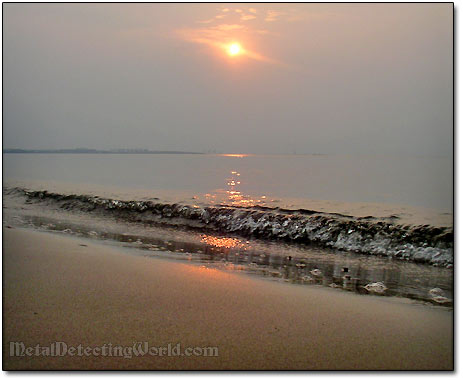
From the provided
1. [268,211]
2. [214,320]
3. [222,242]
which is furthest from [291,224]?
[214,320]

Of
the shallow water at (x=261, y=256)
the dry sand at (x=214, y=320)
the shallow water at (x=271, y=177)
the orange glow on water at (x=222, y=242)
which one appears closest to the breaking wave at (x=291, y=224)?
the shallow water at (x=261, y=256)

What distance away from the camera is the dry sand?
8.75 ft

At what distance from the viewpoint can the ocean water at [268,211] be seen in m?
4.42

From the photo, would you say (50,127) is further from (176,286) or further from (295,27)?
(295,27)

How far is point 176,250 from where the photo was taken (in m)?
5.36

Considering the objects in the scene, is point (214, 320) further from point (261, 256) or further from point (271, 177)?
point (271, 177)

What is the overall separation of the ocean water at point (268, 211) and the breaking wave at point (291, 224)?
0.8 inches

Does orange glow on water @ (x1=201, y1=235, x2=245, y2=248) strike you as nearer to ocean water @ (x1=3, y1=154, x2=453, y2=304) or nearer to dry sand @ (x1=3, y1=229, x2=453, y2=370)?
ocean water @ (x1=3, y1=154, x2=453, y2=304)

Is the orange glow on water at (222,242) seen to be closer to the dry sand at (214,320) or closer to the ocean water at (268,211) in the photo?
the ocean water at (268,211)

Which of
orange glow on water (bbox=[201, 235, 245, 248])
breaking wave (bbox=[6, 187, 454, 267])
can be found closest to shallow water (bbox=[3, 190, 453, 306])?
orange glow on water (bbox=[201, 235, 245, 248])

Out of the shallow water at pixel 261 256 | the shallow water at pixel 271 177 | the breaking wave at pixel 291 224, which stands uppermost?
the shallow water at pixel 271 177

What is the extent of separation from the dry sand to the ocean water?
630 millimetres

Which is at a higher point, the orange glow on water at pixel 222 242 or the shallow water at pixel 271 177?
the shallow water at pixel 271 177

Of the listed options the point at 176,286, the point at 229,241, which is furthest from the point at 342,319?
the point at 229,241
